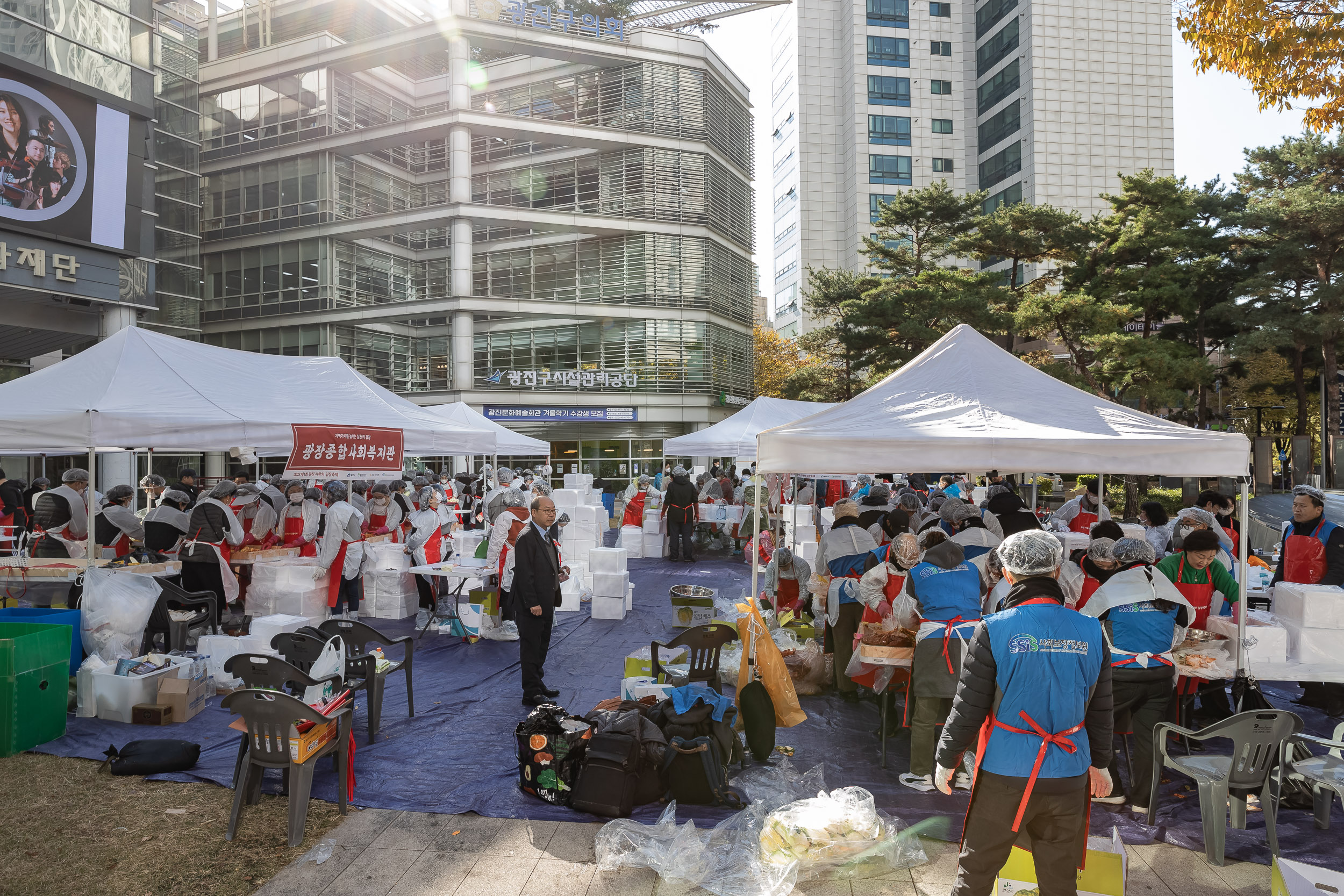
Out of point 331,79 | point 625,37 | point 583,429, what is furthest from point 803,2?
point 583,429

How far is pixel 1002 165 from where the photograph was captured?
47938 millimetres

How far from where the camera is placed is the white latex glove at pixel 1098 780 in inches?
110

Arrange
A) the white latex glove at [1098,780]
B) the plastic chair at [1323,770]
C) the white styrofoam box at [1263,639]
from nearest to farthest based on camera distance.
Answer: the white latex glove at [1098,780] → the plastic chair at [1323,770] → the white styrofoam box at [1263,639]

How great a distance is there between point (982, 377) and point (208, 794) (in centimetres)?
624

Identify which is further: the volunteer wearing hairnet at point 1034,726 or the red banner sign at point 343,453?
the red banner sign at point 343,453

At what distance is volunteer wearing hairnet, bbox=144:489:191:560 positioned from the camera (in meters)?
8.24

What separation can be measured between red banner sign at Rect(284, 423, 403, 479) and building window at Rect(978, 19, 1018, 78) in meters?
50.3

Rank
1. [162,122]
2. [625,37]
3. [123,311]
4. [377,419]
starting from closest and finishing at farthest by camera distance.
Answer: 1. [377,419]
2. [123,311]
3. [162,122]
4. [625,37]

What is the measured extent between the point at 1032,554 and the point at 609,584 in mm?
7479

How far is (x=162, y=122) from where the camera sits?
27.7 meters

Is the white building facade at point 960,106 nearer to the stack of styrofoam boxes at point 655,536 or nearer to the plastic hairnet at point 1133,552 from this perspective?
the stack of styrofoam boxes at point 655,536

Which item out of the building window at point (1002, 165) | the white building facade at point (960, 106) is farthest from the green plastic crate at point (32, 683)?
the building window at point (1002, 165)

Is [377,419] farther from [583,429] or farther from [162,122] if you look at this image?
[162,122]

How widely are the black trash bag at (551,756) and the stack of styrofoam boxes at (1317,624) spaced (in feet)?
15.6
